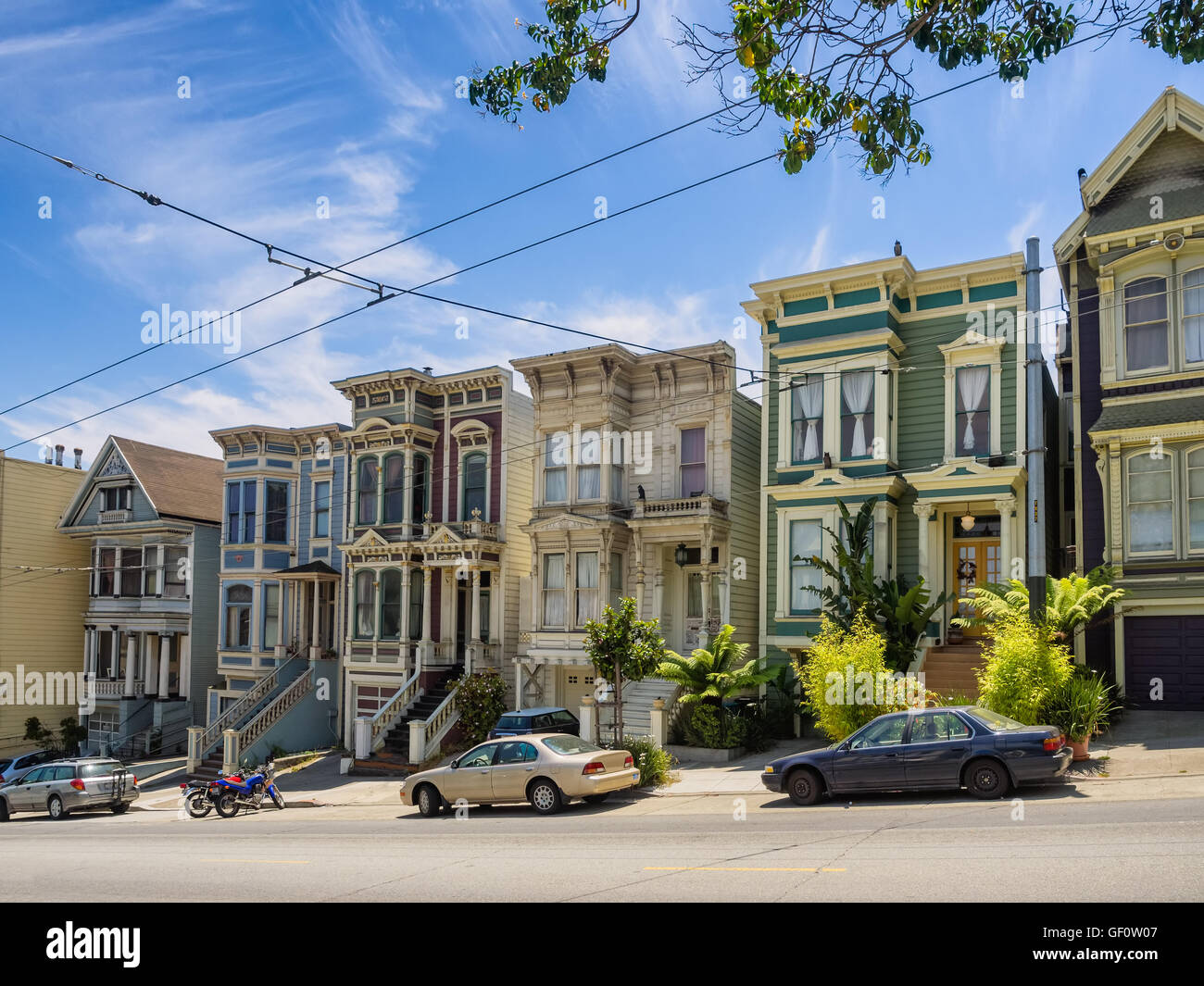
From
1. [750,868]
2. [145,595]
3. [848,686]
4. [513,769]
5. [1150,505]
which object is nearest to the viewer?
[750,868]

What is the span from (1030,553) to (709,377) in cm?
1255

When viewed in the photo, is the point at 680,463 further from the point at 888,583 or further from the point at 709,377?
the point at 888,583

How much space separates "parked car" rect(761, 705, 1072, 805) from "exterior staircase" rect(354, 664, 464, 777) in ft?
46.2

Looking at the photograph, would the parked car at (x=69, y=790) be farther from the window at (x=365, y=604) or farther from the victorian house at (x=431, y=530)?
the window at (x=365, y=604)

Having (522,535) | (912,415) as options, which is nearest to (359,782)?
(522,535)

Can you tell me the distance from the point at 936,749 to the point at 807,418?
12123 mm

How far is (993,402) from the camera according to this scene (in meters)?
23.4

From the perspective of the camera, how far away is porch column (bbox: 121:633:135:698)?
39.9m

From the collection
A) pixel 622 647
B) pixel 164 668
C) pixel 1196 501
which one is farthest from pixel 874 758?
pixel 164 668

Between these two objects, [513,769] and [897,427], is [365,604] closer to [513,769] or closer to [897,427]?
[513,769]

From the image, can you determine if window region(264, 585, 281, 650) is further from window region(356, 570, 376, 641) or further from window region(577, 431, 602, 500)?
window region(577, 431, 602, 500)

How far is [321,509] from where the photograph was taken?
3734 cm

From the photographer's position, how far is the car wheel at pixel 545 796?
17.3 m

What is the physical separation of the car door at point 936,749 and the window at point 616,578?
1431 centimetres
